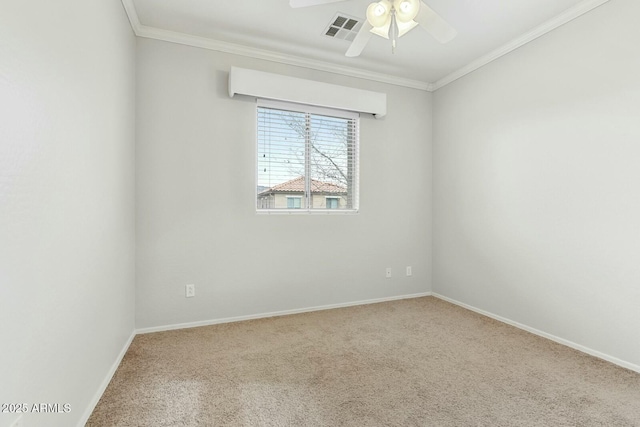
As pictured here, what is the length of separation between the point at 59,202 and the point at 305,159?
2336mm

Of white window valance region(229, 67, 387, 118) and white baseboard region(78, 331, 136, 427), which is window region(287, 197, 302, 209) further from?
white baseboard region(78, 331, 136, 427)

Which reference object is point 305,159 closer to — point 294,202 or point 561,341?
point 294,202

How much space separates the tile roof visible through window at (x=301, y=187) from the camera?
3.27 m

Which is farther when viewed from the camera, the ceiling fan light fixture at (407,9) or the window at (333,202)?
the window at (333,202)

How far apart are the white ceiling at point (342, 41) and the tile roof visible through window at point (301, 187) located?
4.08ft

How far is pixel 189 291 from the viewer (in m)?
2.90

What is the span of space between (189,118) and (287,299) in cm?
202

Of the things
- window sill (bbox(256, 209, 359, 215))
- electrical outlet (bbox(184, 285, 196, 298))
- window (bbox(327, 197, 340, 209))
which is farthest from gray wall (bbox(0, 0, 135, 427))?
window (bbox(327, 197, 340, 209))

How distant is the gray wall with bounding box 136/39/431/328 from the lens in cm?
278

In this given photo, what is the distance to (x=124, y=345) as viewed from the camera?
2363 mm

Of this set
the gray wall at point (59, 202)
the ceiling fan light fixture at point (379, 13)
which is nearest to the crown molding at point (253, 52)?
the gray wall at point (59, 202)

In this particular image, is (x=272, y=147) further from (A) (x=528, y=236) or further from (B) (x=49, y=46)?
(A) (x=528, y=236)

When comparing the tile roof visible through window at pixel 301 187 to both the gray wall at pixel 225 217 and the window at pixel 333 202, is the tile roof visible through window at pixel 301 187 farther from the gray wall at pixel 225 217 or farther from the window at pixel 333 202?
the gray wall at pixel 225 217

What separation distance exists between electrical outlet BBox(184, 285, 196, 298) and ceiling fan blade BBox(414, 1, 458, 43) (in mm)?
2786
